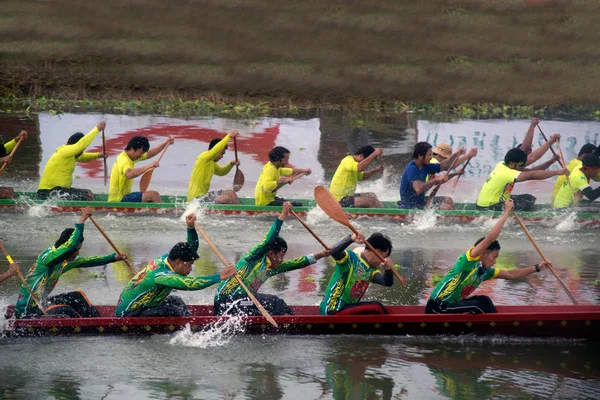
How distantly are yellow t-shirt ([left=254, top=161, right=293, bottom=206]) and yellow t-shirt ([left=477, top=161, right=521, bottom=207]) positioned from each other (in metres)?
3.61

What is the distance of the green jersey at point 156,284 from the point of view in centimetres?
1231

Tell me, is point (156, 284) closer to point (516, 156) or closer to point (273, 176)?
point (273, 176)

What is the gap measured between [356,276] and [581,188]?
27.5ft

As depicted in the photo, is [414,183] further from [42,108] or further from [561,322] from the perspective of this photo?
[42,108]

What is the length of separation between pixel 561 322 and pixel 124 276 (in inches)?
258

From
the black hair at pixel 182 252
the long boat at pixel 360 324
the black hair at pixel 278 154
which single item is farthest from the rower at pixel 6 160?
the black hair at pixel 182 252

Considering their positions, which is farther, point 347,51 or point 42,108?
point 347,51

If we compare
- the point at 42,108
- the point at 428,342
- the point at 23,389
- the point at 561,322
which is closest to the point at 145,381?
the point at 23,389

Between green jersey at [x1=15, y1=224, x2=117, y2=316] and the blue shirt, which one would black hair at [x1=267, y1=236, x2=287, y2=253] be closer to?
green jersey at [x1=15, y1=224, x2=117, y2=316]

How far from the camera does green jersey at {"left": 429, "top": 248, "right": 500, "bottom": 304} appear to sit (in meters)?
12.8

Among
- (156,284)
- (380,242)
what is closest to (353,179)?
(380,242)

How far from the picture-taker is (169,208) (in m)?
19.9

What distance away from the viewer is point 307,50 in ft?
104

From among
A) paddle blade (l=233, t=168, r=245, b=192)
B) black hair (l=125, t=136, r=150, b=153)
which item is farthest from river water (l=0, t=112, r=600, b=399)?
paddle blade (l=233, t=168, r=245, b=192)
